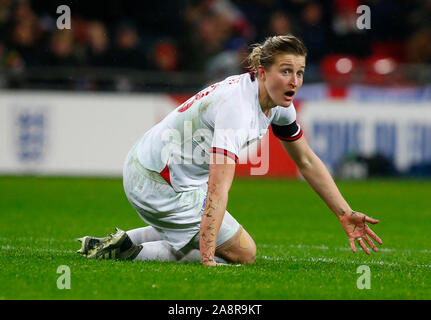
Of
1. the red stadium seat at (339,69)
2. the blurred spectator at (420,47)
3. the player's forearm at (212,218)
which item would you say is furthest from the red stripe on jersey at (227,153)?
the blurred spectator at (420,47)

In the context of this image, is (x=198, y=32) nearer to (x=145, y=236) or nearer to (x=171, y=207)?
(x=145, y=236)

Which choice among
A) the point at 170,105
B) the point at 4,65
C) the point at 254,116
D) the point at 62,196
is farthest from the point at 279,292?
the point at 4,65

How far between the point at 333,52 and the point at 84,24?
203 inches

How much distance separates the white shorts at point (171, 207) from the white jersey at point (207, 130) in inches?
2.3

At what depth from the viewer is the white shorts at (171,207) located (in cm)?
546

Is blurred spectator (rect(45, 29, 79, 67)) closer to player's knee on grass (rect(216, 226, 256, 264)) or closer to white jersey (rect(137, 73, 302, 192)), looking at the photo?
white jersey (rect(137, 73, 302, 192))

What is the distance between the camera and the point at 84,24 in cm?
1638

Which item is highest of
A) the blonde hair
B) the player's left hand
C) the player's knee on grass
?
the blonde hair

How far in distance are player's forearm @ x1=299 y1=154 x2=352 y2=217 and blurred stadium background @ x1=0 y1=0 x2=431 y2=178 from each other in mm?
8837

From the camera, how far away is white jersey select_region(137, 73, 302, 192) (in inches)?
198

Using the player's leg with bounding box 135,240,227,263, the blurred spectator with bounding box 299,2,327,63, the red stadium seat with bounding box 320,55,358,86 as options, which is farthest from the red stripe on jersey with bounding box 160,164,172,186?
the blurred spectator with bounding box 299,2,327,63

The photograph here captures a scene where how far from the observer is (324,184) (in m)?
5.72

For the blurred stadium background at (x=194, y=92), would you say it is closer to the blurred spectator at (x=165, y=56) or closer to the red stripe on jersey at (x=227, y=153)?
the blurred spectator at (x=165, y=56)

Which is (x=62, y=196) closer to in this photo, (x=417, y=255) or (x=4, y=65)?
(x=4, y=65)
